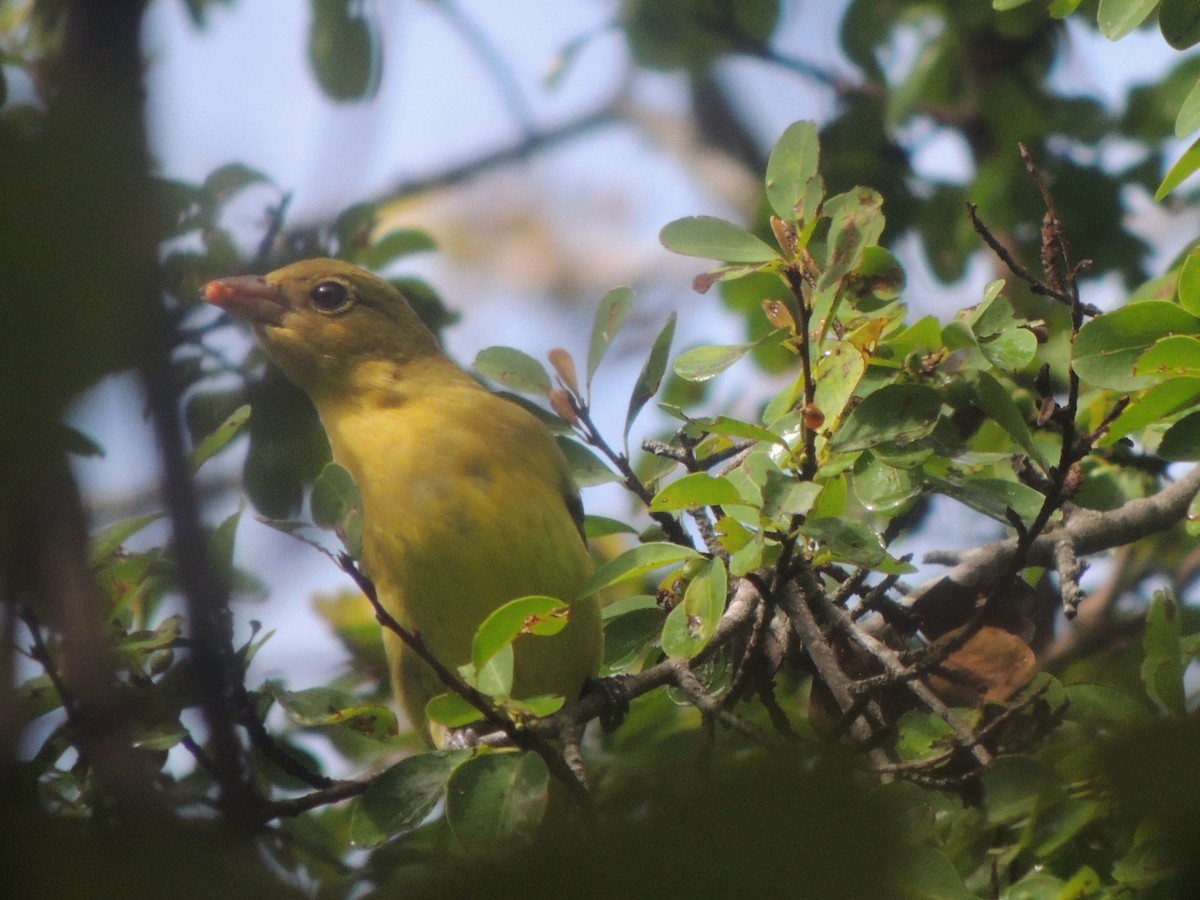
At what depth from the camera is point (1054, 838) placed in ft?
7.64

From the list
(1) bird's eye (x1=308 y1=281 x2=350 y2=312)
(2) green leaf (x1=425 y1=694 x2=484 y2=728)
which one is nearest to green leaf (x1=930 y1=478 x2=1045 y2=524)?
(2) green leaf (x1=425 y1=694 x2=484 y2=728)

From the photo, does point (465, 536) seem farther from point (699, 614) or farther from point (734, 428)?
point (734, 428)

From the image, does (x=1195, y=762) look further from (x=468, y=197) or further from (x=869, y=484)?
(x=468, y=197)

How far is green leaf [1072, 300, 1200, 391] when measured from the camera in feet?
8.48

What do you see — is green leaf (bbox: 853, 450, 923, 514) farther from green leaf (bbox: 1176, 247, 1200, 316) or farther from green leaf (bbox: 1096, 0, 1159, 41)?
green leaf (bbox: 1096, 0, 1159, 41)

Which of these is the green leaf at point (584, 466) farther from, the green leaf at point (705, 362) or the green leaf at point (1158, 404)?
the green leaf at point (1158, 404)

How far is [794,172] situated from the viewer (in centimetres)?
280

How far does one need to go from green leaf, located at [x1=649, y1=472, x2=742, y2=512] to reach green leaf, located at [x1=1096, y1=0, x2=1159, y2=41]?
1160 millimetres

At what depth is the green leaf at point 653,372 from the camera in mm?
3088

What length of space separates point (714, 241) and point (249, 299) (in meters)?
1.99

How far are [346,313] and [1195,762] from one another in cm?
405

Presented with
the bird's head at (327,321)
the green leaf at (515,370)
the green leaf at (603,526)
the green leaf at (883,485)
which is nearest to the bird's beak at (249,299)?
the bird's head at (327,321)

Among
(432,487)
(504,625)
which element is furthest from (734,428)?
(432,487)

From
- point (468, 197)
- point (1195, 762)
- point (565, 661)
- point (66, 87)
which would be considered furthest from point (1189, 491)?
point (468, 197)
